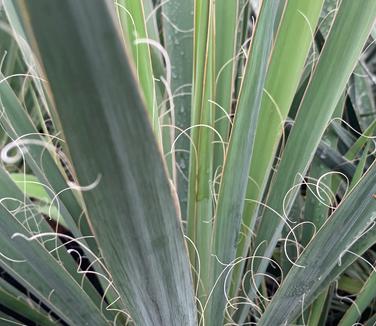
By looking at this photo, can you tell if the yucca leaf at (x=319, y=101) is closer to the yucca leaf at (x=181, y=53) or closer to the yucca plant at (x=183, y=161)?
the yucca plant at (x=183, y=161)

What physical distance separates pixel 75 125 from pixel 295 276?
297 millimetres

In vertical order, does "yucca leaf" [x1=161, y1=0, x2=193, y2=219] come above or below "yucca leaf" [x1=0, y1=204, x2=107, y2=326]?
above

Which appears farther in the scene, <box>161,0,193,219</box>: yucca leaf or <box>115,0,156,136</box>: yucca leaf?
<box>161,0,193,219</box>: yucca leaf

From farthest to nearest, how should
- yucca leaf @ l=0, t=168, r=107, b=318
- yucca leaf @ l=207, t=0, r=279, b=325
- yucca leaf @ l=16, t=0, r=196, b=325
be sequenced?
yucca leaf @ l=0, t=168, r=107, b=318 → yucca leaf @ l=207, t=0, r=279, b=325 → yucca leaf @ l=16, t=0, r=196, b=325

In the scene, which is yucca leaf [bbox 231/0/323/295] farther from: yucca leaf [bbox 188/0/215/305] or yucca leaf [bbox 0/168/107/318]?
yucca leaf [bbox 0/168/107/318]

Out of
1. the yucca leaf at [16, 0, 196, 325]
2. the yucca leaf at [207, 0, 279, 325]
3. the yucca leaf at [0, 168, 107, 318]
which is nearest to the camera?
the yucca leaf at [16, 0, 196, 325]

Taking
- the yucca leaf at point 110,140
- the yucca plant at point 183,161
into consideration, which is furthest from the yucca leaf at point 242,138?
the yucca leaf at point 110,140

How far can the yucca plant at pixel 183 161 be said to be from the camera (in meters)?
0.23

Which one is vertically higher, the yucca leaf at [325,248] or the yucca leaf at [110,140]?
the yucca leaf at [110,140]

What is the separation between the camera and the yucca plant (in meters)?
0.23

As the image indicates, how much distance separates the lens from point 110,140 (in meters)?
0.24

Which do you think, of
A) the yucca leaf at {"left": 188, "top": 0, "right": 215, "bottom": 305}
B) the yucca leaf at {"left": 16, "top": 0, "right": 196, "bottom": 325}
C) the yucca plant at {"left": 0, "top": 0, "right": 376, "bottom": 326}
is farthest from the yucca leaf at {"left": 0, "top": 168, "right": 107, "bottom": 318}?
the yucca leaf at {"left": 16, "top": 0, "right": 196, "bottom": 325}

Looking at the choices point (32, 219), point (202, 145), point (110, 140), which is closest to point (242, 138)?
point (202, 145)

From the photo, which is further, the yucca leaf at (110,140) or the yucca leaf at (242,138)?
the yucca leaf at (242,138)
